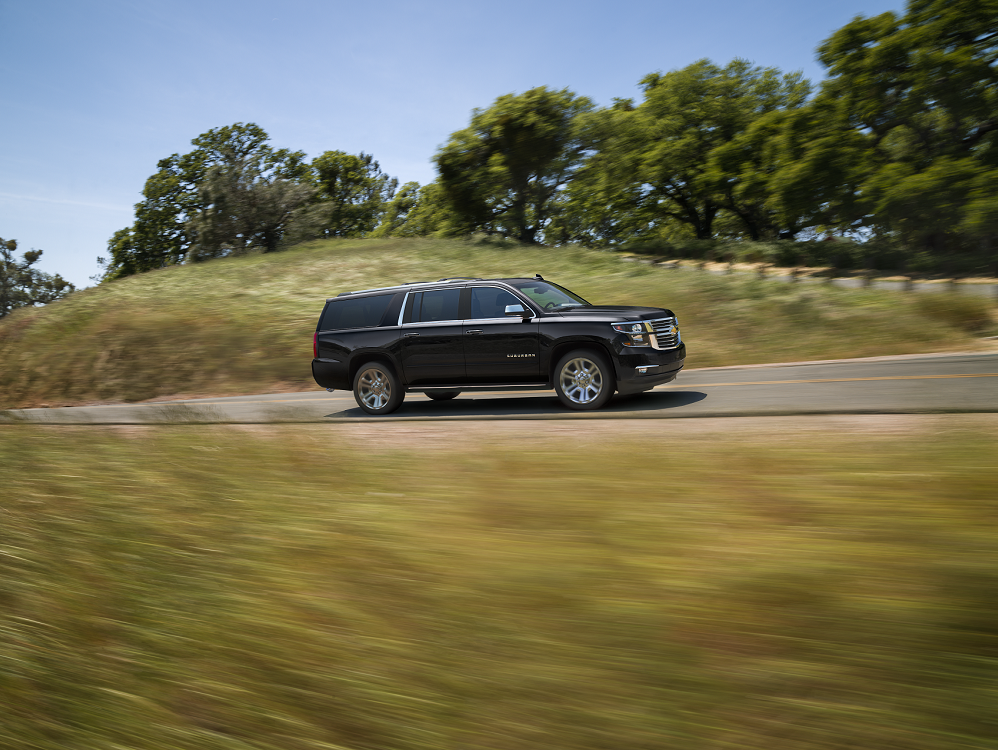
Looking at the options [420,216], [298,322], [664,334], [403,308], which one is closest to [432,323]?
[403,308]

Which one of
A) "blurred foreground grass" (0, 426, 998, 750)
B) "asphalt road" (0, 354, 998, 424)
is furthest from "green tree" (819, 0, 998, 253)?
"blurred foreground grass" (0, 426, 998, 750)

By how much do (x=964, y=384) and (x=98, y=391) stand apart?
22597mm

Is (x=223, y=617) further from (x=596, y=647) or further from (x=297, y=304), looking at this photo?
(x=297, y=304)

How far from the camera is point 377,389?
12.1 metres

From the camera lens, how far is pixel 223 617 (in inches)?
136

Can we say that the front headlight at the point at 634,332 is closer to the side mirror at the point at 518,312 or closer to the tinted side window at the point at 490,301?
the side mirror at the point at 518,312

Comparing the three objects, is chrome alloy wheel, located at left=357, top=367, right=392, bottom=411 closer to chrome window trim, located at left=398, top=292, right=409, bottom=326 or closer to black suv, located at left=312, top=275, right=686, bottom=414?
black suv, located at left=312, top=275, right=686, bottom=414

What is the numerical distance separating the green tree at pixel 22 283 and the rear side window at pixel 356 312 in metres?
91.0

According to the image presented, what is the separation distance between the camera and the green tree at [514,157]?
52.0 metres

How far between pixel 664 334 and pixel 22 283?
10258 cm

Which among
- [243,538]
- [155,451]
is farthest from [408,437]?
[243,538]

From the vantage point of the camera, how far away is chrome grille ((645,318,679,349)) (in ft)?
33.8

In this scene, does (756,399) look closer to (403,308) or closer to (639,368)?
(639,368)

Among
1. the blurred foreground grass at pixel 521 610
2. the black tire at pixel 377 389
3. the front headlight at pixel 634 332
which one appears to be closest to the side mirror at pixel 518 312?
the front headlight at pixel 634 332
